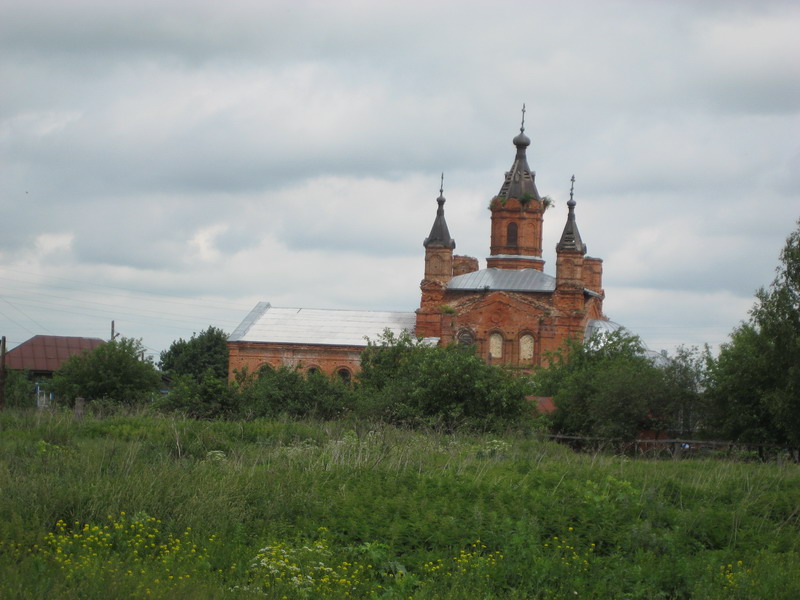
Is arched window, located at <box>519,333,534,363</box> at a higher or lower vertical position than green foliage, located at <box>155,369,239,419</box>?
higher

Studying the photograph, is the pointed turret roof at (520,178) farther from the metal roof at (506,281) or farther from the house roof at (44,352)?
the house roof at (44,352)

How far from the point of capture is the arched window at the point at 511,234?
6059 centimetres

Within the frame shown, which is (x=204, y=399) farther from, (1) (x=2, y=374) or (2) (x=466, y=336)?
(2) (x=466, y=336)

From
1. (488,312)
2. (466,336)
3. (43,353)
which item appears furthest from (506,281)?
(43,353)

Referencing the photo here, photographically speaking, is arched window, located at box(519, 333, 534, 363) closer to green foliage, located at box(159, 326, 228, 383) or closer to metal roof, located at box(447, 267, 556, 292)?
metal roof, located at box(447, 267, 556, 292)

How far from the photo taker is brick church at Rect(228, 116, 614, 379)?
180 ft

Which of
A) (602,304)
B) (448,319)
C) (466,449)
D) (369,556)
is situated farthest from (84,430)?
(602,304)

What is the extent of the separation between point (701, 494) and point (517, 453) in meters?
3.91

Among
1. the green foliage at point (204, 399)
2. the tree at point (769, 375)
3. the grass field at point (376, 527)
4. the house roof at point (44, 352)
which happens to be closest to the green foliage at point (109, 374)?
the green foliage at point (204, 399)

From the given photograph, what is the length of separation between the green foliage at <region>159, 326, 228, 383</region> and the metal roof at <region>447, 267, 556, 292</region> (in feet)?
69.3

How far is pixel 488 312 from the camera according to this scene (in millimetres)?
55281

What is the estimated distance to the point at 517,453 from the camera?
1831 centimetres

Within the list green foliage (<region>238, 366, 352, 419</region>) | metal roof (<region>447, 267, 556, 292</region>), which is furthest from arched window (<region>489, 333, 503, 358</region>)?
green foliage (<region>238, 366, 352, 419</region>)

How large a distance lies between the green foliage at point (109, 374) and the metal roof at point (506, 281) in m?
18.9
